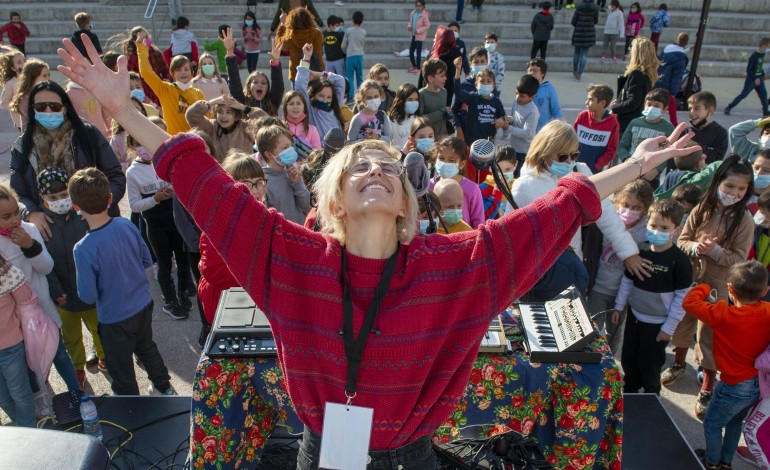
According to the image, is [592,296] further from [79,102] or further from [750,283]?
[79,102]

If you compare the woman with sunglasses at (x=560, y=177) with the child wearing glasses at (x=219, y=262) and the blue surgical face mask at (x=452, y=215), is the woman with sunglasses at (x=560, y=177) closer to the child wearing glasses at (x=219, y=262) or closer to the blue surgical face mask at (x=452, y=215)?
the blue surgical face mask at (x=452, y=215)

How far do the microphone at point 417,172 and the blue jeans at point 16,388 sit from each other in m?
2.28

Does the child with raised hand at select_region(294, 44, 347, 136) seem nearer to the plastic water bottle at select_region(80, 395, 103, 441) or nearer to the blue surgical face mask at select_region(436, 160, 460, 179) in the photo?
the blue surgical face mask at select_region(436, 160, 460, 179)

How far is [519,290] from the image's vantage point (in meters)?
1.86

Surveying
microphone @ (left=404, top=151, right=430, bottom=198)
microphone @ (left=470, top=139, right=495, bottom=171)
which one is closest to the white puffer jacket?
microphone @ (left=470, top=139, right=495, bottom=171)

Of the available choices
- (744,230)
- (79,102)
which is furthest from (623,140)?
(79,102)

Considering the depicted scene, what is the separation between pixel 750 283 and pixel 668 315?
1.69 ft

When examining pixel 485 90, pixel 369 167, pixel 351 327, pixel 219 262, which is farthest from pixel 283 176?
pixel 485 90

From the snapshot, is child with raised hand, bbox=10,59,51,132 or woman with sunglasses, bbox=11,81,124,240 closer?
woman with sunglasses, bbox=11,81,124,240

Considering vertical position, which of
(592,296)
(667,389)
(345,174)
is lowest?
(667,389)

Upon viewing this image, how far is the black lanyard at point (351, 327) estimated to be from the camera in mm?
1725

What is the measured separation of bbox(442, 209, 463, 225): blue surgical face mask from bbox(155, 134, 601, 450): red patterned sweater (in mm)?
1750

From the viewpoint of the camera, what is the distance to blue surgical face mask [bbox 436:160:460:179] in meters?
4.20

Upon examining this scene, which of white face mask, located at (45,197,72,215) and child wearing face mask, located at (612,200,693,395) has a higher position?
white face mask, located at (45,197,72,215)
